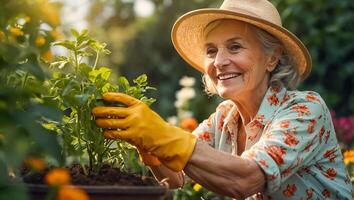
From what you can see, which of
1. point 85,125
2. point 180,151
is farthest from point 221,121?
point 85,125

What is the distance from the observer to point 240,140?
9.38ft

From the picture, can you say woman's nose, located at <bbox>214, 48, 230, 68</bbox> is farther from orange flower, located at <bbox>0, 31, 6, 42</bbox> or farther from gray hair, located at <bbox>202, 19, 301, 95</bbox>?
orange flower, located at <bbox>0, 31, 6, 42</bbox>

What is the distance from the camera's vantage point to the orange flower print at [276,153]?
2.28m

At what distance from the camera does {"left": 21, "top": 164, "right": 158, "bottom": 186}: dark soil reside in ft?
5.74

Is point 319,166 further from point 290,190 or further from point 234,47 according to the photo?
point 234,47

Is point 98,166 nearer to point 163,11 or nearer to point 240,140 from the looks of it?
point 240,140

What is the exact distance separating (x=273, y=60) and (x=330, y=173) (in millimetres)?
483

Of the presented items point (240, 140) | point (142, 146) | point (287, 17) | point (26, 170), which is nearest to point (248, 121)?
point (240, 140)

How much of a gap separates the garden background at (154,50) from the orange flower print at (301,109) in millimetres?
817

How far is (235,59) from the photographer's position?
2.60m

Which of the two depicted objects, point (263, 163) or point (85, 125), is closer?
point (85, 125)

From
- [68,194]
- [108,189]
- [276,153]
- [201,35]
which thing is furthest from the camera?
[201,35]

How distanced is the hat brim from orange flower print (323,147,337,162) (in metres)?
0.39

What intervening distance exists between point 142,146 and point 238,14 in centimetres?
74
